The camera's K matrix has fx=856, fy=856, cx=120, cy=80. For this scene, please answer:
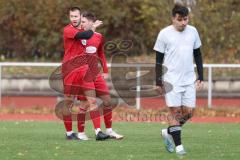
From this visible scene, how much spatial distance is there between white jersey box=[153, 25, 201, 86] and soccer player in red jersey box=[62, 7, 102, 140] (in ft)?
7.17

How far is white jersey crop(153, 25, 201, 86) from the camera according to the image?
464 inches

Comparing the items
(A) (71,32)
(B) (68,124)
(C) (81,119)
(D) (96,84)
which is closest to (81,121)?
(C) (81,119)

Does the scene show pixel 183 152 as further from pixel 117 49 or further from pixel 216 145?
pixel 117 49

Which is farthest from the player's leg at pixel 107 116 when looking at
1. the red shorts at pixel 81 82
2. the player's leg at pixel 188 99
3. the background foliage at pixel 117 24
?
the background foliage at pixel 117 24

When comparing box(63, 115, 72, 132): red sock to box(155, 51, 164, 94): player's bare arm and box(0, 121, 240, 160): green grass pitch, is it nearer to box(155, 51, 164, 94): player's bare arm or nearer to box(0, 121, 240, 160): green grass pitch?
box(0, 121, 240, 160): green grass pitch

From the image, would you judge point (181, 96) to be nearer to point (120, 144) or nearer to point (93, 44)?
point (120, 144)

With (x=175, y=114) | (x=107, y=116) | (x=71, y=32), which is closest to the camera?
(x=175, y=114)

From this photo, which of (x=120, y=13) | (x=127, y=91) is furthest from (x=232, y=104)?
(x=120, y=13)

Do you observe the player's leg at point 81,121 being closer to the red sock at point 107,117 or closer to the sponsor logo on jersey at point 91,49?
the red sock at point 107,117

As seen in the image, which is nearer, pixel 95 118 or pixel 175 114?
pixel 175 114

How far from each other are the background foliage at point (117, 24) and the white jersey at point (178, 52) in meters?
15.6

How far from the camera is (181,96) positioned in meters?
11.8

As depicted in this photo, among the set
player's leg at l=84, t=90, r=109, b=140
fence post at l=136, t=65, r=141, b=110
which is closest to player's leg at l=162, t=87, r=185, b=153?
player's leg at l=84, t=90, r=109, b=140

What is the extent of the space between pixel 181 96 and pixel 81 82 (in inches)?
111
